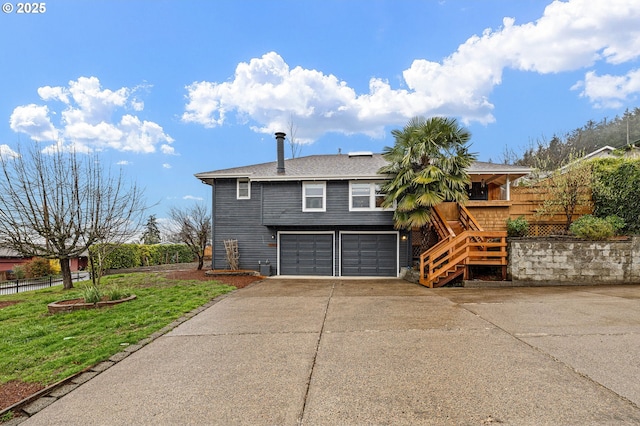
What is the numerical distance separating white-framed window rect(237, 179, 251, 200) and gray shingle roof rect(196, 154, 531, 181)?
46cm

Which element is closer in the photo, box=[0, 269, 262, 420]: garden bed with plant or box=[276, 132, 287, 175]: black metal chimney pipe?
box=[0, 269, 262, 420]: garden bed with plant

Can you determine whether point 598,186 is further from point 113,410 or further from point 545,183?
point 113,410

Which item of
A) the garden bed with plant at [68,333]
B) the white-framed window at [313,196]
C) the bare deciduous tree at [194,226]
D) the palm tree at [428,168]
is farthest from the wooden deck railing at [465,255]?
the bare deciduous tree at [194,226]

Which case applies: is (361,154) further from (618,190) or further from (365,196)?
(618,190)

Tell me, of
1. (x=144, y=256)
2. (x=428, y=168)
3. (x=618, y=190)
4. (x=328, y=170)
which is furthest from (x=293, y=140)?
(x=618, y=190)

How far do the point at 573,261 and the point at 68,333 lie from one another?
12.8m

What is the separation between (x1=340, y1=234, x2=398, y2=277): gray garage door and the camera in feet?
45.2

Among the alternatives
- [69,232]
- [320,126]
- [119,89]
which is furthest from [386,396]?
[320,126]

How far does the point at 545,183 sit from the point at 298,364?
42.0 feet

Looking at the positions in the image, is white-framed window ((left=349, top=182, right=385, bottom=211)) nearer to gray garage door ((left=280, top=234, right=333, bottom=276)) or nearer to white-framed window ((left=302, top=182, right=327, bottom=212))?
white-framed window ((left=302, top=182, right=327, bottom=212))

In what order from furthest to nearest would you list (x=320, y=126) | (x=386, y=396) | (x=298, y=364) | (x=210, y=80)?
(x=320, y=126) → (x=210, y=80) → (x=298, y=364) → (x=386, y=396)

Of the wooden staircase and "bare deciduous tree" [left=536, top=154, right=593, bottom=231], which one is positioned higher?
"bare deciduous tree" [left=536, top=154, right=593, bottom=231]

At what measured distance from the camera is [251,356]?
410 cm

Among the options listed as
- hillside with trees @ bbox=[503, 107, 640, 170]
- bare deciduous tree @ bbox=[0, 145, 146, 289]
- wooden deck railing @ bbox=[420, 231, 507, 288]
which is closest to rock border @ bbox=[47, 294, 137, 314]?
bare deciduous tree @ bbox=[0, 145, 146, 289]
